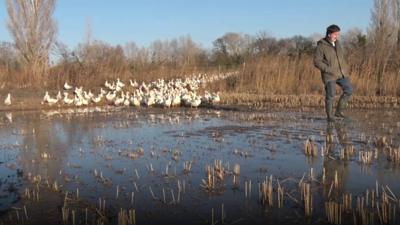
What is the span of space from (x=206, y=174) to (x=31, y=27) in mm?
29771

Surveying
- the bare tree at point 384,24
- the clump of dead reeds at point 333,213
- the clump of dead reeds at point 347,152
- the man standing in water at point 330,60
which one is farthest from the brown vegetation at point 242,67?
the clump of dead reeds at point 333,213

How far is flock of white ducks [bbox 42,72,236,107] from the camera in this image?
59.8 ft

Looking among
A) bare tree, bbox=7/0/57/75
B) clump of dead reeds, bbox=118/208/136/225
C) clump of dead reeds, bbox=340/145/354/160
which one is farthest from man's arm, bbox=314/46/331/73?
bare tree, bbox=7/0/57/75

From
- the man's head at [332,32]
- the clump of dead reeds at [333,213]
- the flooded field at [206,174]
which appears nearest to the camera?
the clump of dead reeds at [333,213]

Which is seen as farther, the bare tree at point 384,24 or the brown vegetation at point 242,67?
the bare tree at point 384,24

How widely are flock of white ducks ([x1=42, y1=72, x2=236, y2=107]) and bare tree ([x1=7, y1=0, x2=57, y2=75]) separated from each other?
8.65m

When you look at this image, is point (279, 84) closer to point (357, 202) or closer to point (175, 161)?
point (175, 161)

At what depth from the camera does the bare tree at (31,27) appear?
33.0 metres

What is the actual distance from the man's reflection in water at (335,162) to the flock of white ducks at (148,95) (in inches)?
345

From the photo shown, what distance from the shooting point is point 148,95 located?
1988 centimetres

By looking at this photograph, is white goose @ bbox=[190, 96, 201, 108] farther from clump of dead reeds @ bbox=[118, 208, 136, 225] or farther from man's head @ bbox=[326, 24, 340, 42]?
clump of dead reeds @ bbox=[118, 208, 136, 225]

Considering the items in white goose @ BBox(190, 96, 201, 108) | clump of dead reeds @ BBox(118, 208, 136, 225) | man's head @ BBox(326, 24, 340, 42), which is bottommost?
clump of dead reeds @ BBox(118, 208, 136, 225)

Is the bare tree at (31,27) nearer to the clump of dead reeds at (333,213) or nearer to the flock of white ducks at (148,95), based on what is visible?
the flock of white ducks at (148,95)

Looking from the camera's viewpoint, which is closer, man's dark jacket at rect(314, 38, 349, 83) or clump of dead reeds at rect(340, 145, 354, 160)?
clump of dead reeds at rect(340, 145, 354, 160)
